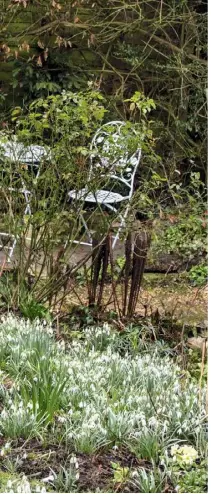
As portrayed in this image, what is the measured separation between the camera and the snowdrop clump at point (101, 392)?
2.54m

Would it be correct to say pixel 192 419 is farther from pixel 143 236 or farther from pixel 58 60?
pixel 58 60

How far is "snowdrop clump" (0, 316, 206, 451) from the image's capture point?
2543 mm

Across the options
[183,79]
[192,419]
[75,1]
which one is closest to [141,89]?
[183,79]

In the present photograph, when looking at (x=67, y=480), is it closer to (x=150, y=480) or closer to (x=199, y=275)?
(x=150, y=480)

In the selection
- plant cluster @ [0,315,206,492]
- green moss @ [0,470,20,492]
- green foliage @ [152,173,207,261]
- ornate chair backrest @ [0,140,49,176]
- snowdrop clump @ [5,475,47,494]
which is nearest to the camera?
snowdrop clump @ [5,475,47,494]

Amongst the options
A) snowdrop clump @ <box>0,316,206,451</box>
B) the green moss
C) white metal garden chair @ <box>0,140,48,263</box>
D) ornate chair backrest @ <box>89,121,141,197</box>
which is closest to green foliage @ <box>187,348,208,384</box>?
snowdrop clump @ <box>0,316,206,451</box>

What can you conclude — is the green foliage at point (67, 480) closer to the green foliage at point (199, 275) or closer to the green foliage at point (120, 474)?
the green foliage at point (120, 474)

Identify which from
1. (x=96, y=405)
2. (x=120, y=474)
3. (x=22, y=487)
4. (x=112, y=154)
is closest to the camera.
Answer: (x=22, y=487)

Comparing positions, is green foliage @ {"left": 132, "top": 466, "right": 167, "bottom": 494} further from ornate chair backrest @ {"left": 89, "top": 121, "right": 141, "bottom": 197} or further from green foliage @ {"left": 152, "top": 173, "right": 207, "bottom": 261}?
green foliage @ {"left": 152, "top": 173, "right": 207, "bottom": 261}

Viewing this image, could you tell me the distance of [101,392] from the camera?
287 cm

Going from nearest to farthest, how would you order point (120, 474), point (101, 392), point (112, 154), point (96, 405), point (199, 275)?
point (120, 474)
point (96, 405)
point (101, 392)
point (112, 154)
point (199, 275)

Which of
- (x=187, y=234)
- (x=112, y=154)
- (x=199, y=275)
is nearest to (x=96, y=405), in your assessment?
(x=112, y=154)

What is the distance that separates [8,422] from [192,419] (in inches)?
28.6

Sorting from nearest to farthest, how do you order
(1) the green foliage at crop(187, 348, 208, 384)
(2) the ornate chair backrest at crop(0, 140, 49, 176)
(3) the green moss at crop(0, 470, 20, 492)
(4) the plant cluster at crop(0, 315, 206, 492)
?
(3) the green moss at crop(0, 470, 20, 492)
(4) the plant cluster at crop(0, 315, 206, 492)
(1) the green foliage at crop(187, 348, 208, 384)
(2) the ornate chair backrest at crop(0, 140, 49, 176)
